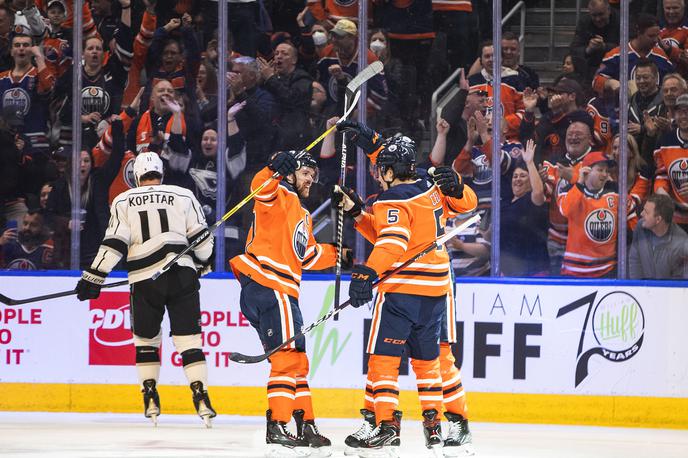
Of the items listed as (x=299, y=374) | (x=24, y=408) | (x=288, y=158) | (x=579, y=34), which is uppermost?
(x=579, y=34)

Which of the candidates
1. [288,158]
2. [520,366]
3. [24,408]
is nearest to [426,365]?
[288,158]

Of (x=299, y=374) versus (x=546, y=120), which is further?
(x=546, y=120)

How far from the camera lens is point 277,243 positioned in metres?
5.02

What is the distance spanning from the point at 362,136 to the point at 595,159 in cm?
211

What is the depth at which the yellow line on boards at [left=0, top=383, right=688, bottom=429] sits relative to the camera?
→ 20.1ft

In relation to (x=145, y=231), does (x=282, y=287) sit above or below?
below

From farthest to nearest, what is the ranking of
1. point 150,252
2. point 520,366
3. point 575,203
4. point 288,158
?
point 575,203 → point 520,366 → point 150,252 → point 288,158

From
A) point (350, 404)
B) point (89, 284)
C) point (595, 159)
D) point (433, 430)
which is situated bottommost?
point (350, 404)

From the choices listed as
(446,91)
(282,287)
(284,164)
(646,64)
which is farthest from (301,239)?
(646,64)

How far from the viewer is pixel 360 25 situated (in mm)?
6898

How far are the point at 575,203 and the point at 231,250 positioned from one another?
1.99m

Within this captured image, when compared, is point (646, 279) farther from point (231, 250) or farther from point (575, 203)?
point (231, 250)

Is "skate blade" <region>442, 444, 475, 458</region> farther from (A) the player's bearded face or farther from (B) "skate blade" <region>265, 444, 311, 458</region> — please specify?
(A) the player's bearded face

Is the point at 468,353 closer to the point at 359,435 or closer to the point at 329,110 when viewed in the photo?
the point at 359,435
